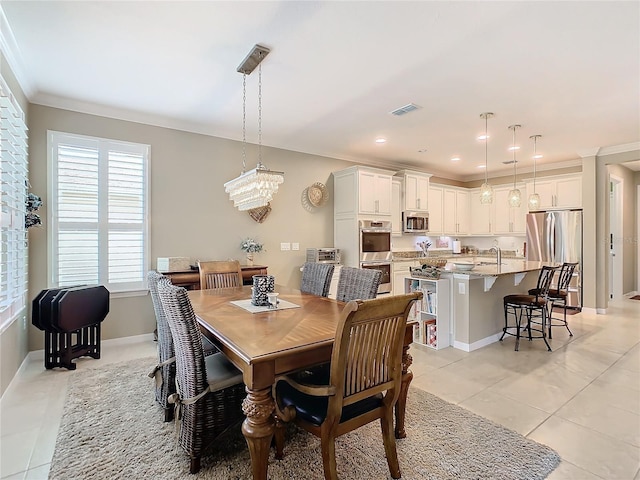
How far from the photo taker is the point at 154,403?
2574 mm

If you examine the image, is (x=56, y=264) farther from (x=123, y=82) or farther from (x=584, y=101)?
(x=584, y=101)

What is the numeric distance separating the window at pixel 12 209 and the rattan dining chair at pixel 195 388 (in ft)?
5.56

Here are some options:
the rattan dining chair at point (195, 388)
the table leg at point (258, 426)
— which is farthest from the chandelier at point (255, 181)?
the table leg at point (258, 426)

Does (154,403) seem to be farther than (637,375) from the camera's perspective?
No

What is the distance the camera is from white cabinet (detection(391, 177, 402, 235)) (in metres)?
6.14

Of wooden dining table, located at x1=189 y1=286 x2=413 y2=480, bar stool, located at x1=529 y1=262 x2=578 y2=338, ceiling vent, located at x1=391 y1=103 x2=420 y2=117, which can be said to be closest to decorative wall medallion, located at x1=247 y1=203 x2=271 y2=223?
ceiling vent, located at x1=391 y1=103 x2=420 y2=117

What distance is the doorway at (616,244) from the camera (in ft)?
21.1

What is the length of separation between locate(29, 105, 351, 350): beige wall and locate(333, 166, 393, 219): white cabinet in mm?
544

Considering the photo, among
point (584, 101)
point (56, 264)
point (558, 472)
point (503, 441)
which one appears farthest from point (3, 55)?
point (584, 101)

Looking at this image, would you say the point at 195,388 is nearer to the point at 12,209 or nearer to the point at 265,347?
the point at 265,347

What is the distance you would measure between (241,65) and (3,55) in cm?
177

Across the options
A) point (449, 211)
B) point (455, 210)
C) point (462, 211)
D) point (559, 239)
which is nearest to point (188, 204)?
point (449, 211)

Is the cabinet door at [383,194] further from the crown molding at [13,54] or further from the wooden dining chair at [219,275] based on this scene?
the crown molding at [13,54]

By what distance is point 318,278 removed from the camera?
3273 millimetres
